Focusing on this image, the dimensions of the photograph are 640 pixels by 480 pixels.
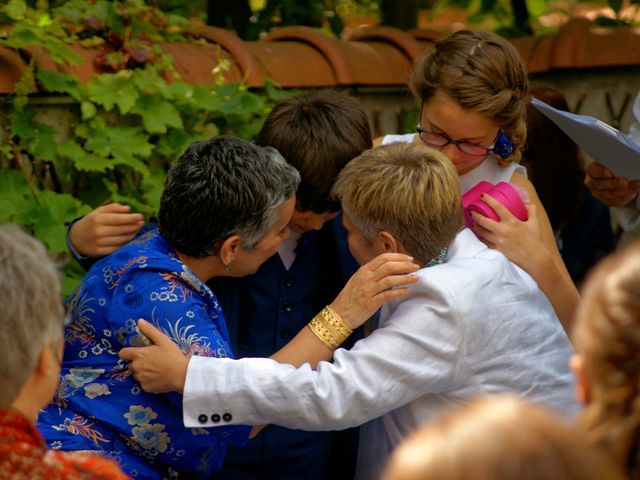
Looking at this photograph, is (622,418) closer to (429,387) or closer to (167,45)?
(429,387)

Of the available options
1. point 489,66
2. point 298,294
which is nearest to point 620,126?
point 489,66

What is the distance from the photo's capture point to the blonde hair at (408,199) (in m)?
2.47

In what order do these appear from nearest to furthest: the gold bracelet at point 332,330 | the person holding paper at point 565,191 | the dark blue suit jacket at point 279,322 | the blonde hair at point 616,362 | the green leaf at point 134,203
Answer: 1. the blonde hair at point 616,362
2. the gold bracelet at point 332,330
3. the dark blue suit jacket at point 279,322
4. the green leaf at point 134,203
5. the person holding paper at point 565,191

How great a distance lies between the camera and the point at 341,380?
2301 mm

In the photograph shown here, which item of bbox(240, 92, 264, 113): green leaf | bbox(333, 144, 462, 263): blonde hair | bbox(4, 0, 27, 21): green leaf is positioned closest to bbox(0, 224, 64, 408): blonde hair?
bbox(333, 144, 462, 263): blonde hair

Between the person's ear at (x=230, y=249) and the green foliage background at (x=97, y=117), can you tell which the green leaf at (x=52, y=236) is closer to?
the green foliage background at (x=97, y=117)

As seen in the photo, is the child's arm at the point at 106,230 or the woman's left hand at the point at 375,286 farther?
the child's arm at the point at 106,230

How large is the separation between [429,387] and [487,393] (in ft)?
0.53

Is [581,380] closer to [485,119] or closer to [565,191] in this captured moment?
[485,119]

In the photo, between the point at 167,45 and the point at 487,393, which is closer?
the point at 487,393

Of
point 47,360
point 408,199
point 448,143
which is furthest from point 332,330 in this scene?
point 47,360

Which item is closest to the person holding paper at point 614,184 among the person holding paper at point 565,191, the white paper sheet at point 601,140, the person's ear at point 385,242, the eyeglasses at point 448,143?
the white paper sheet at point 601,140

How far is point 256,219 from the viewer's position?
2.50 m

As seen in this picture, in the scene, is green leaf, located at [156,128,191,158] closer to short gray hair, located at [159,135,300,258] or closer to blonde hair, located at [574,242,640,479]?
short gray hair, located at [159,135,300,258]
